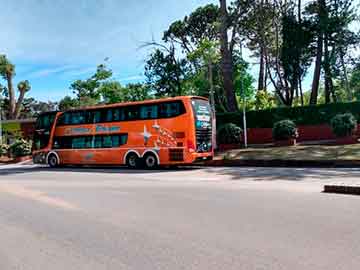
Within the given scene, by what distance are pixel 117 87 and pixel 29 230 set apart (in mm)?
34671

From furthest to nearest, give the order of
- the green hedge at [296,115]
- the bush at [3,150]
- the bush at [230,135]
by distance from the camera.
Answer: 1. the bush at [3,150]
2. the green hedge at [296,115]
3. the bush at [230,135]

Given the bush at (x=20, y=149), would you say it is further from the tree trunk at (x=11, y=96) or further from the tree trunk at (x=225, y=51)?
the tree trunk at (x=11, y=96)

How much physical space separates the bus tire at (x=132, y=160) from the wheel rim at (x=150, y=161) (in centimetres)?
58

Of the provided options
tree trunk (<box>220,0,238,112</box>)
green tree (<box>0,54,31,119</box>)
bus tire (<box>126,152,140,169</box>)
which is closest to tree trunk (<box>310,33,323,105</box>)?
tree trunk (<box>220,0,238,112</box>)

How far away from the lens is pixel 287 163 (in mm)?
17250

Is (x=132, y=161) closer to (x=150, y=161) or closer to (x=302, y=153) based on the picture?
(x=150, y=161)

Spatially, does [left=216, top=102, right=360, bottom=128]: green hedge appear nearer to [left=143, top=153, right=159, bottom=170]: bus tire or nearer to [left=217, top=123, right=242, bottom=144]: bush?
[left=217, top=123, right=242, bottom=144]: bush

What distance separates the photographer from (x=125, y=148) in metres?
19.3

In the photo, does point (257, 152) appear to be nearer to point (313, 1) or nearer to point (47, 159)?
point (47, 159)

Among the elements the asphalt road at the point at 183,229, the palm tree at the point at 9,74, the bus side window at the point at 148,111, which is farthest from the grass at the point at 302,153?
the palm tree at the point at 9,74

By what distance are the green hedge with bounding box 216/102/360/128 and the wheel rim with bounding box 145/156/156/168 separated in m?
10.8

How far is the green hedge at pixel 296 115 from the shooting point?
25.0 metres

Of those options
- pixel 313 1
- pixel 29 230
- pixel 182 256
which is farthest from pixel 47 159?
pixel 313 1

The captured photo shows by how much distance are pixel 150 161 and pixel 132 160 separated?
123cm
